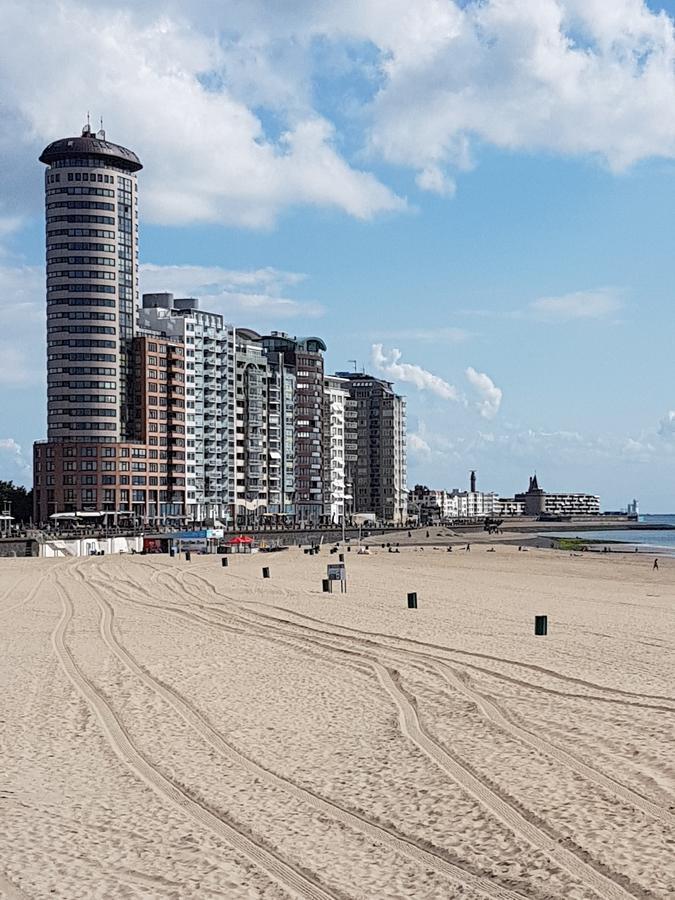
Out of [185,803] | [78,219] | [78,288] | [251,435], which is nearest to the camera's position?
[185,803]

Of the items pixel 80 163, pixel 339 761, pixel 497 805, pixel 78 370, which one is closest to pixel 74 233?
pixel 80 163

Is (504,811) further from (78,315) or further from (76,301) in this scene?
(76,301)

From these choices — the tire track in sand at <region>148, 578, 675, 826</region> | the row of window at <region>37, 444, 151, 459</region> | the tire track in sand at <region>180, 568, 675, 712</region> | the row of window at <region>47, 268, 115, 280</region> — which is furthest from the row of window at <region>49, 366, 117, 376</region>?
the tire track in sand at <region>148, 578, 675, 826</region>

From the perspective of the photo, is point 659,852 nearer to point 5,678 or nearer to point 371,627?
point 5,678

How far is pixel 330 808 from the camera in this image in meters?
12.2

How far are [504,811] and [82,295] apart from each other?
484ft

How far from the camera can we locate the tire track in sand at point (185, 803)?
977 centimetres

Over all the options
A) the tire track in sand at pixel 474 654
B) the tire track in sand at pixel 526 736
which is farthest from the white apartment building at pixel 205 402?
the tire track in sand at pixel 526 736

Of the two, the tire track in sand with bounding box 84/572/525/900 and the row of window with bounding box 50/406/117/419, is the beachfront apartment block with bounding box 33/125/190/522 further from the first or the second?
the tire track in sand with bounding box 84/572/525/900

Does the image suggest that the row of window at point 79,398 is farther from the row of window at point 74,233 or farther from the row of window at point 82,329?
the row of window at point 74,233

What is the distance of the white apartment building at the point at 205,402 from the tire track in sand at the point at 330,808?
14957 cm

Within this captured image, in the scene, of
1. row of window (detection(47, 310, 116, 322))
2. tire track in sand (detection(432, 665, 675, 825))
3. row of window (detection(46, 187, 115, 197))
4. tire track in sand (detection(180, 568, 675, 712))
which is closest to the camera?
tire track in sand (detection(432, 665, 675, 825))

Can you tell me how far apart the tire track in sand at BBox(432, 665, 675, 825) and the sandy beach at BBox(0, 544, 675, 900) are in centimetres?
4

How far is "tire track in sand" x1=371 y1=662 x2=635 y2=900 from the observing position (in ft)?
31.6
